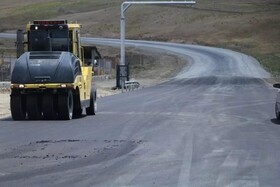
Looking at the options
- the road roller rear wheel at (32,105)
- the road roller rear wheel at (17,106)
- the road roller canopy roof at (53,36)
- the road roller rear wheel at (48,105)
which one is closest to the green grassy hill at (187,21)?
the road roller canopy roof at (53,36)

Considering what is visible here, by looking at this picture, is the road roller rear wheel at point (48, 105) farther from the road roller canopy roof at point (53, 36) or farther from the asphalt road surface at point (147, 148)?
the road roller canopy roof at point (53, 36)

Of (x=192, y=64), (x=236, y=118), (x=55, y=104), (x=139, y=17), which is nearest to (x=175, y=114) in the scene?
(x=236, y=118)

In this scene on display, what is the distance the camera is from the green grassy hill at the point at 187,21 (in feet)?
337

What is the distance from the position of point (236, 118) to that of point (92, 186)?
14572mm

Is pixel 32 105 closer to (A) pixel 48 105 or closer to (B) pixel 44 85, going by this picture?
(A) pixel 48 105

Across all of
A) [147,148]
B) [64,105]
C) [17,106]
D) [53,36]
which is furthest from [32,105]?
[147,148]

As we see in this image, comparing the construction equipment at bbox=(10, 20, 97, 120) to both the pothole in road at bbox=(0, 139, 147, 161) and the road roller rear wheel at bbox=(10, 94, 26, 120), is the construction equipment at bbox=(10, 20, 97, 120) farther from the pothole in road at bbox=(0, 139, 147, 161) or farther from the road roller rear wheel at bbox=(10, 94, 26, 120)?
the pothole in road at bbox=(0, 139, 147, 161)

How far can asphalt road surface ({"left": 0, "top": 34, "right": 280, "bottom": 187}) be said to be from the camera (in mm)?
12095

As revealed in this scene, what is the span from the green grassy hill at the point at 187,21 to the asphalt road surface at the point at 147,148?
50.7 metres

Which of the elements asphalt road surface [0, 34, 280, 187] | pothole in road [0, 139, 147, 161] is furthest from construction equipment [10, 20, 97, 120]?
pothole in road [0, 139, 147, 161]

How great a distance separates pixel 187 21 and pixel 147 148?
4372 inches

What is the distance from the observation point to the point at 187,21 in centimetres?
12600

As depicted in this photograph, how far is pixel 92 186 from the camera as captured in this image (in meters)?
11.2

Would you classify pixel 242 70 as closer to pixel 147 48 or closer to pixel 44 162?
pixel 147 48
